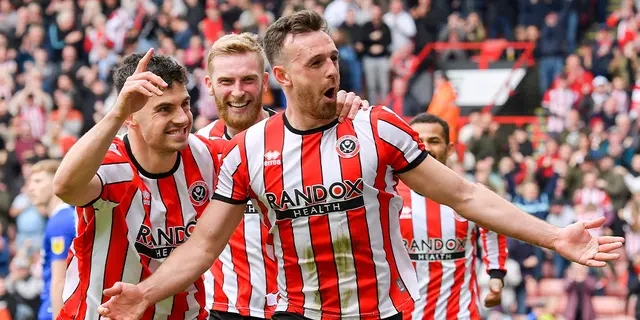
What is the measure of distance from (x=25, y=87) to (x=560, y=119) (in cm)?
1010

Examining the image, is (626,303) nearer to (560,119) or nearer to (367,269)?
(560,119)

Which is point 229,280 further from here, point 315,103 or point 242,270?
point 315,103

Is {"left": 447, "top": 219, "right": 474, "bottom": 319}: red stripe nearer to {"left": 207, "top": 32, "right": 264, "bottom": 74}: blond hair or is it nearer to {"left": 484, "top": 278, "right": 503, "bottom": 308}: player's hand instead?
{"left": 484, "top": 278, "right": 503, "bottom": 308}: player's hand

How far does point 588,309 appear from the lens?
15.5m

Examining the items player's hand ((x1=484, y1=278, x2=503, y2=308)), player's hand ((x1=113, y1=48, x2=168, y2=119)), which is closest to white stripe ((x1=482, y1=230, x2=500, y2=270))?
player's hand ((x1=484, y1=278, x2=503, y2=308))

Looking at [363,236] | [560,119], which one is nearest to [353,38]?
[560,119]

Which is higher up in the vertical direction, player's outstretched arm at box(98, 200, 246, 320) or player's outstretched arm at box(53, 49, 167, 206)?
player's outstretched arm at box(53, 49, 167, 206)

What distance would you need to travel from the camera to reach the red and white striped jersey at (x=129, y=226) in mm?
6043

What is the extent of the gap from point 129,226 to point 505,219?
2.04 metres

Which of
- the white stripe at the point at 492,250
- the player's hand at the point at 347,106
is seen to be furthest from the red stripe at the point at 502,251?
the player's hand at the point at 347,106

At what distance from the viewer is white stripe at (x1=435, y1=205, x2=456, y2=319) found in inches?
337

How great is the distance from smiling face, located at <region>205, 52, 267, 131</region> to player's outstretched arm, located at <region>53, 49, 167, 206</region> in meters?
1.84

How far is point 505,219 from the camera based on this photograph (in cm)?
580

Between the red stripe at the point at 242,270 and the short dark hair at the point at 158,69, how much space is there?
1.43m
